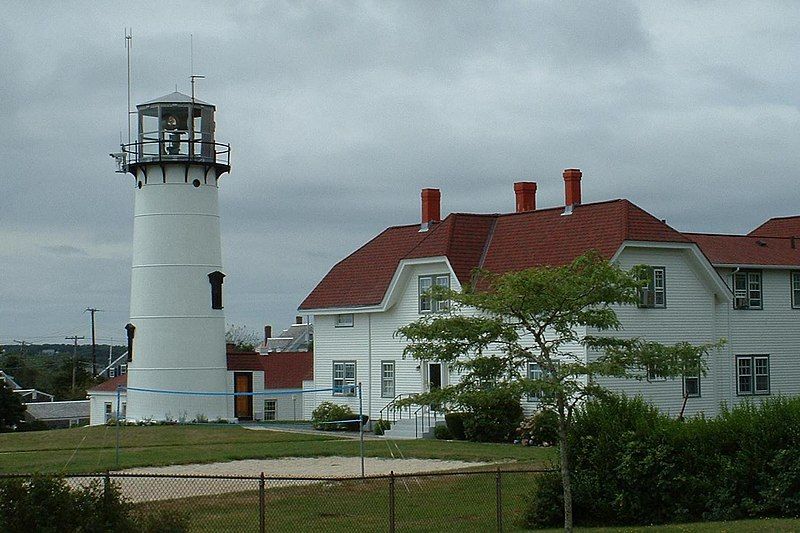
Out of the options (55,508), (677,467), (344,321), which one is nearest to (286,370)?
(344,321)

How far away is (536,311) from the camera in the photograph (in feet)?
60.2

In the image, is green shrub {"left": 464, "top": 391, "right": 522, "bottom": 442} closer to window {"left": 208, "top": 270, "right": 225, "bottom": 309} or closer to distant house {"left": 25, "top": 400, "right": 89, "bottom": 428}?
window {"left": 208, "top": 270, "right": 225, "bottom": 309}

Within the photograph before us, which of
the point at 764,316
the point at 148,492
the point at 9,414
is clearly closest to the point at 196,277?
→ the point at 9,414

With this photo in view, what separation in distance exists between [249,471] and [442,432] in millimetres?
12766

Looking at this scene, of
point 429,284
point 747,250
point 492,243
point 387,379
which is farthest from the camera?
point 387,379

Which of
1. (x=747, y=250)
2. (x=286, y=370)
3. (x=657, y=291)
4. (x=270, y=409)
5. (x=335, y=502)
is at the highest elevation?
(x=747, y=250)

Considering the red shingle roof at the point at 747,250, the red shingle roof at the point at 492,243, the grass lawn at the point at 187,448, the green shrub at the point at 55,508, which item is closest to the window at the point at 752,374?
the red shingle roof at the point at 747,250

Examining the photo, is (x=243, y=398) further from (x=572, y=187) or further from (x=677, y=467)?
(x=677, y=467)

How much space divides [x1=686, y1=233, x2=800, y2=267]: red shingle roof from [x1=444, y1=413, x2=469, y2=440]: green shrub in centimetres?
1051

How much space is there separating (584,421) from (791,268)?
2491cm

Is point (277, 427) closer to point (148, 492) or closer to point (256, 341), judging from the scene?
point (148, 492)

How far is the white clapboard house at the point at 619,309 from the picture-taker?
4000 centimetres

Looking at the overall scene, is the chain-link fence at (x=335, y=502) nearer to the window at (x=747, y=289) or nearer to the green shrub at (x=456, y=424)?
the green shrub at (x=456, y=424)

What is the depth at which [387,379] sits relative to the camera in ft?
Result: 153
